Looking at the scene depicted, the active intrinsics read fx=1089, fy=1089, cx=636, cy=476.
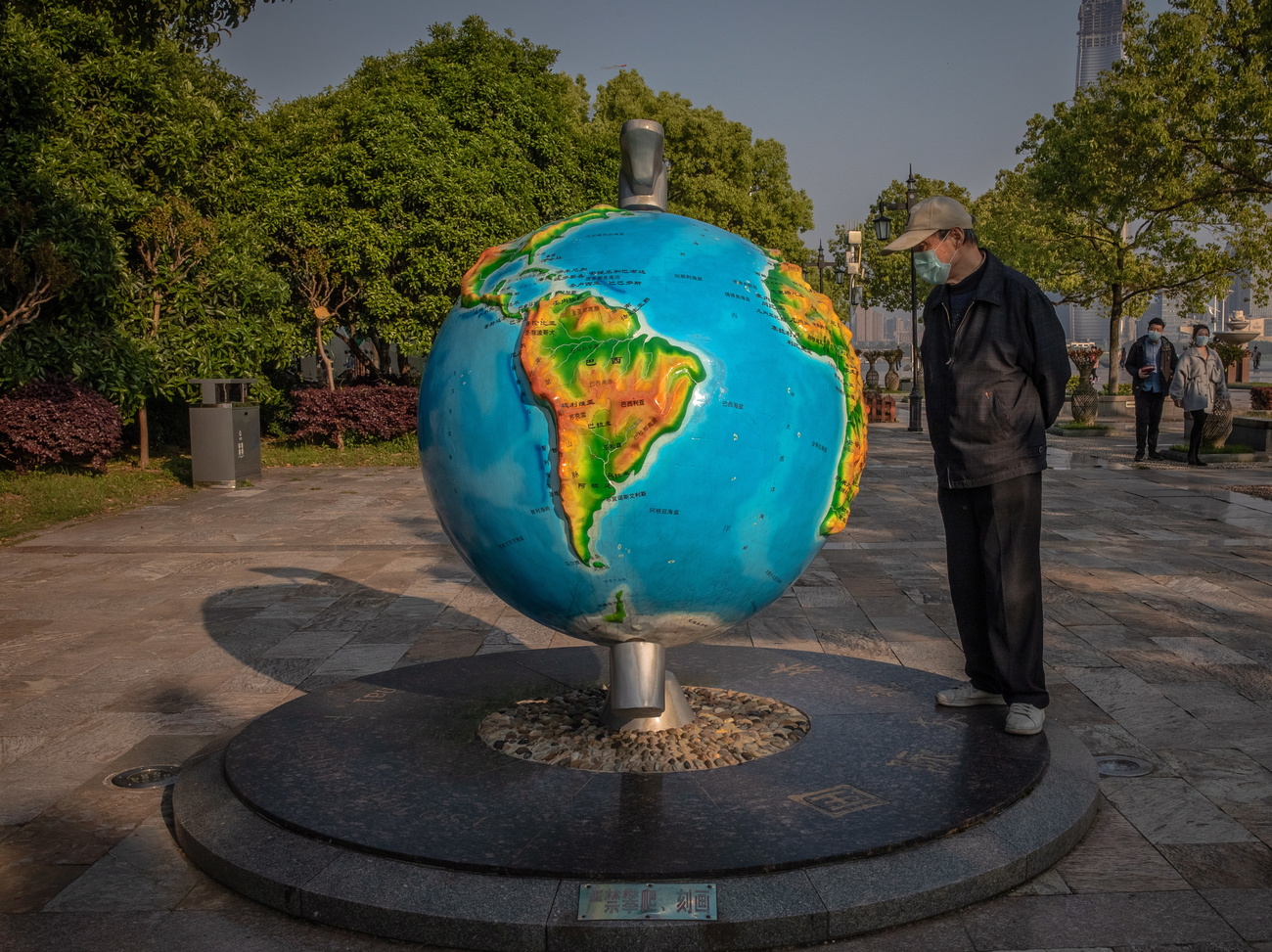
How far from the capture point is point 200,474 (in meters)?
16.2

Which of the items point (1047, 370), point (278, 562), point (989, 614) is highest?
point (1047, 370)

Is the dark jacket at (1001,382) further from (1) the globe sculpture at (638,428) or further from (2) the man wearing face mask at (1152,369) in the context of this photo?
(2) the man wearing face mask at (1152,369)

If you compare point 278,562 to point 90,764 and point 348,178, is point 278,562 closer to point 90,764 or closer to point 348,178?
point 90,764

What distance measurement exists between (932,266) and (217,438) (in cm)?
1343

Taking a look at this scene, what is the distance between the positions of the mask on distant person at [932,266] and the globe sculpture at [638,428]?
70 cm

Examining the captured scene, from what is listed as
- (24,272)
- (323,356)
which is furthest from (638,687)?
(323,356)

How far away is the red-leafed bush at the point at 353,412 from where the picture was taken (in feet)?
69.9

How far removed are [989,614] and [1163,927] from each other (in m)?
1.75

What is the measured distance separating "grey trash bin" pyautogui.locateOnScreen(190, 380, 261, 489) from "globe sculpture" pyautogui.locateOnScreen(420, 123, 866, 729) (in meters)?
12.6

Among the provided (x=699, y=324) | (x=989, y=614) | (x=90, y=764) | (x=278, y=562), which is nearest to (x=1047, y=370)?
(x=989, y=614)

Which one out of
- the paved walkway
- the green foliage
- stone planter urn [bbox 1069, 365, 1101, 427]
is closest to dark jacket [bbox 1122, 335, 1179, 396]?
the paved walkway

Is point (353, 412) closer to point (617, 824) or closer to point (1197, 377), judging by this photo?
point (1197, 377)

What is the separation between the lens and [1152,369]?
17.7 meters

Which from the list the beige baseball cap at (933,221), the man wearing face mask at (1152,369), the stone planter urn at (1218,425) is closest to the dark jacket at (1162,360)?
the man wearing face mask at (1152,369)
